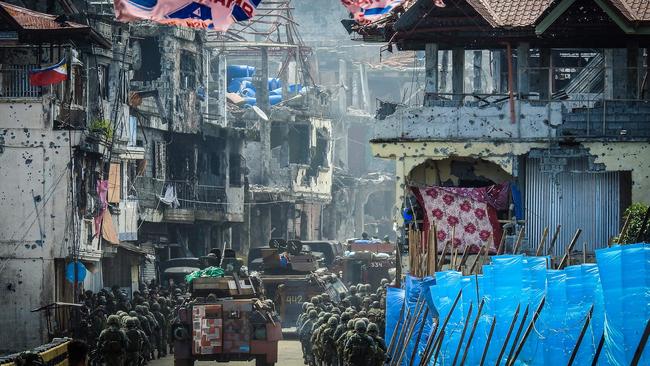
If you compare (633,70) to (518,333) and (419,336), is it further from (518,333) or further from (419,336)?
(518,333)

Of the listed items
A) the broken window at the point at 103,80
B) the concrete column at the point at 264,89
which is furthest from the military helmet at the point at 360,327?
the concrete column at the point at 264,89

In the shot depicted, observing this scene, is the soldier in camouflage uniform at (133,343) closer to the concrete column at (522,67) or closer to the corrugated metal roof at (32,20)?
the concrete column at (522,67)

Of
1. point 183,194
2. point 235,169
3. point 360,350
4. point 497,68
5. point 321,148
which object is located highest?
point 497,68

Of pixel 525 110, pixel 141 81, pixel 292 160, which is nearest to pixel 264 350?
pixel 525 110

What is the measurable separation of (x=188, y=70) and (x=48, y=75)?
1051 inches

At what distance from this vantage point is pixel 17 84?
1704 inches

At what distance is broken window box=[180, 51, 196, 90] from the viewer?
6706 cm

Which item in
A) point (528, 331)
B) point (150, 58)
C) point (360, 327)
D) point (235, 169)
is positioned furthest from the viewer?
point (235, 169)

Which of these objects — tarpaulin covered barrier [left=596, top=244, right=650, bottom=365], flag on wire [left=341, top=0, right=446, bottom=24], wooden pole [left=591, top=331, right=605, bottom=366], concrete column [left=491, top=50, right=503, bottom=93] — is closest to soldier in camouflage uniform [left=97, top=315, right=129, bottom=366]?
flag on wire [left=341, top=0, right=446, bottom=24]

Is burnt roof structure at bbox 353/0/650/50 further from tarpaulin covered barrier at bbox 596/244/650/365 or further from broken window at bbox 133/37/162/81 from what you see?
broken window at bbox 133/37/162/81

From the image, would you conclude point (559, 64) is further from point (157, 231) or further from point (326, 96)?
point (326, 96)

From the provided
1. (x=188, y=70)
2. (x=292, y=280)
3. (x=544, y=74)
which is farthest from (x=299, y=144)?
(x=544, y=74)

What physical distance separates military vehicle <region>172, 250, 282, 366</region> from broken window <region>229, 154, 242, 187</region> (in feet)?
119

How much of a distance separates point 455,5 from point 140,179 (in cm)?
2692
